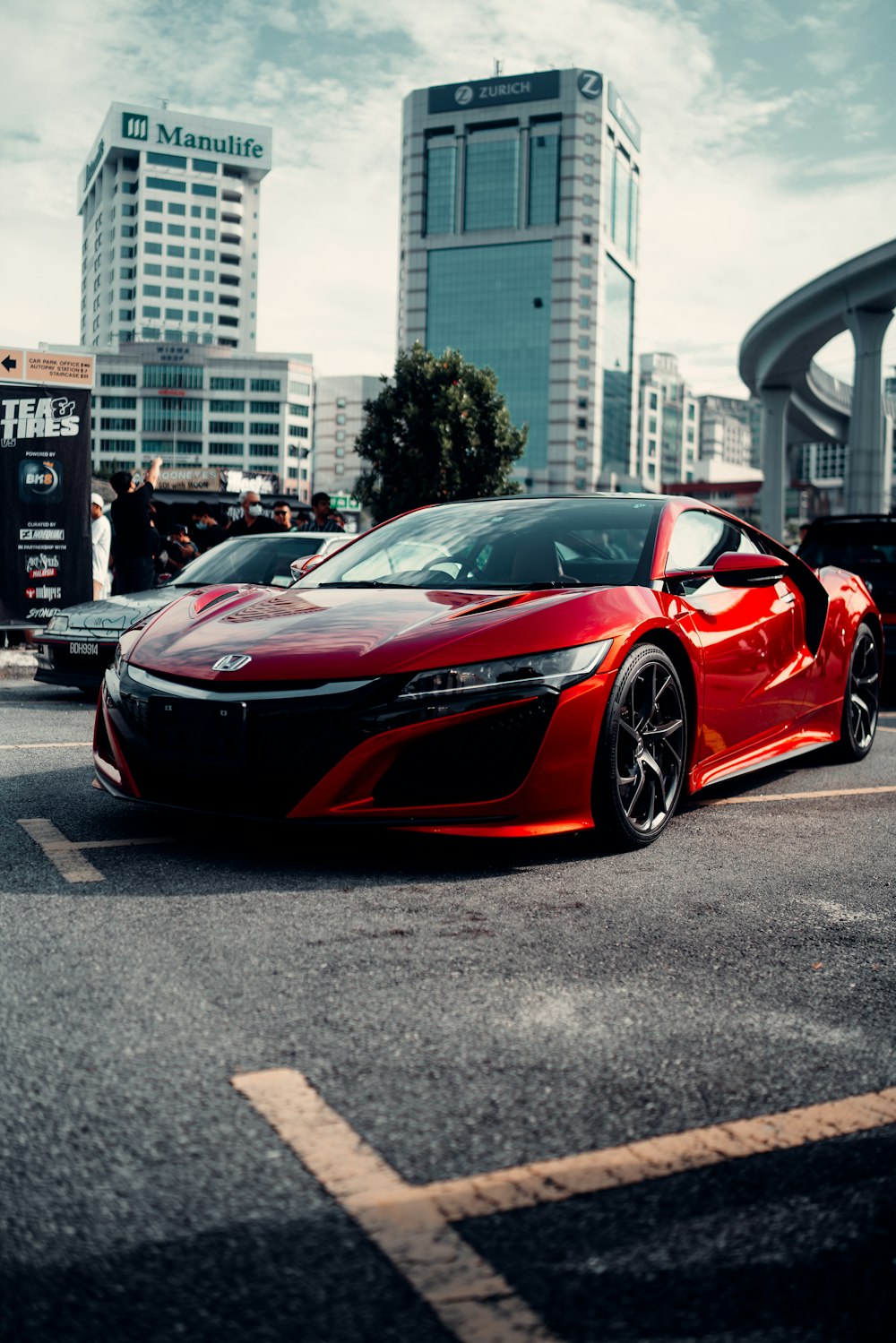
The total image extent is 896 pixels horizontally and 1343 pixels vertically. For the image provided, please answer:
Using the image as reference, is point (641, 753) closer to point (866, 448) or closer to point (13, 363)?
point (13, 363)

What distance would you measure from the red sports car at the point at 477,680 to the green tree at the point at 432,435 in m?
48.7

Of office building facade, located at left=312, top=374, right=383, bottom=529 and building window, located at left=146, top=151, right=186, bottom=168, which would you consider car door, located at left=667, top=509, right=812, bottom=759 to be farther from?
office building facade, located at left=312, top=374, right=383, bottom=529

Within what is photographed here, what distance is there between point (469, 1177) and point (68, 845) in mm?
2572

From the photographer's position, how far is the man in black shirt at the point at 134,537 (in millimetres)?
11633

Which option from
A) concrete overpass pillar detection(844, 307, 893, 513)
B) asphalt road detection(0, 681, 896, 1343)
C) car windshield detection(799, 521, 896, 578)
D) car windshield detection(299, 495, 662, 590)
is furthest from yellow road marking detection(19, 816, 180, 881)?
concrete overpass pillar detection(844, 307, 893, 513)

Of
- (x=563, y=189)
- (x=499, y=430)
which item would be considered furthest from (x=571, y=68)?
(x=499, y=430)

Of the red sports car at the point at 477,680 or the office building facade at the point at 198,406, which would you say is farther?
the office building facade at the point at 198,406

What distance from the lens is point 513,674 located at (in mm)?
3914

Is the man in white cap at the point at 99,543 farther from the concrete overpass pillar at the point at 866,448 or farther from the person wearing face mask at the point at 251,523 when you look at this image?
the concrete overpass pillar at the point at 866,448

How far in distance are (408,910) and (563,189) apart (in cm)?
14393

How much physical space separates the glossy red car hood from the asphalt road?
0.63m

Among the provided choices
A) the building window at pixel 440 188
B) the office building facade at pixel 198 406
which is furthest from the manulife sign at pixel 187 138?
the office building facade at pixel 198 406

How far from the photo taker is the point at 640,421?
6747 inches

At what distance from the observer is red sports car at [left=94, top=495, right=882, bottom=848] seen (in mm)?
3805
